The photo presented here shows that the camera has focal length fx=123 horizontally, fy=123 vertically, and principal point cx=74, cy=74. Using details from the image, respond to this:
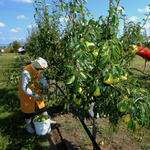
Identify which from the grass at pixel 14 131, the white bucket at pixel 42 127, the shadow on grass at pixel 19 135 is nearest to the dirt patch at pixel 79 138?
the shadow on grass at pixel 19 135

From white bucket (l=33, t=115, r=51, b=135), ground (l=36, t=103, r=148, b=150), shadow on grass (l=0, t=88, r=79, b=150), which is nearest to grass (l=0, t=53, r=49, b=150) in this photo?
shadow on grass (l=0, t=88, r=79, b=150)

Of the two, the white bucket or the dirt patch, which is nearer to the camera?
the dirt patch

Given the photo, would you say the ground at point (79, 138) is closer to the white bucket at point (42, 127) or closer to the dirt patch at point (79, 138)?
the dirt patch at point (79, 138)

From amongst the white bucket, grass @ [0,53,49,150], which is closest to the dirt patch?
the white bucket

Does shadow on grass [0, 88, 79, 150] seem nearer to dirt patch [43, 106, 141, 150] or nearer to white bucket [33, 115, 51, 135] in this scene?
dirt patch [43, 106, 141, 150]

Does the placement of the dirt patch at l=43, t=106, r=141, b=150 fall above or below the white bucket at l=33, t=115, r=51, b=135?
below

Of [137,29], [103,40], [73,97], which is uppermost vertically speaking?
[137,29]

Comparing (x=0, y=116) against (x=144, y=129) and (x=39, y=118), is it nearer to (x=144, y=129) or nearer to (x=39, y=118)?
(x=39, y=118)

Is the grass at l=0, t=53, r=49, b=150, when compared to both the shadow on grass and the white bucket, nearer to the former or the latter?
the shadow on grass

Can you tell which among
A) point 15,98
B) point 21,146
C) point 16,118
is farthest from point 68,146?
point 15,98

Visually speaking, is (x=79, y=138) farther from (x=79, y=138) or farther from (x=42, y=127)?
(x=42, y=127)

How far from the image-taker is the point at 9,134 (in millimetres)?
3443

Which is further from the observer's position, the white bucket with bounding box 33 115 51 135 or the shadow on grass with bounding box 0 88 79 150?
the white bucket with bounding box 33 115 51 135

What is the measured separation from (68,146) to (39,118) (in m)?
1.05
